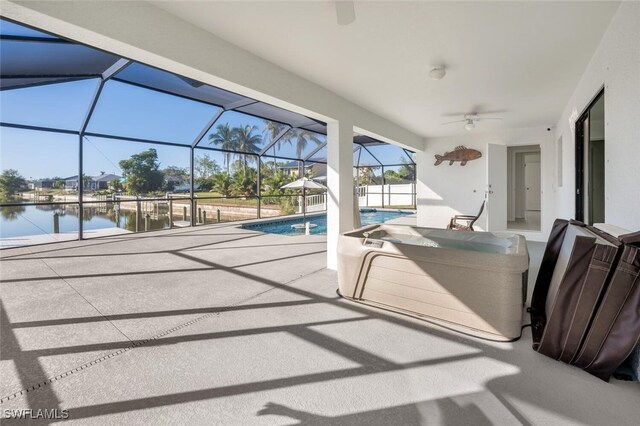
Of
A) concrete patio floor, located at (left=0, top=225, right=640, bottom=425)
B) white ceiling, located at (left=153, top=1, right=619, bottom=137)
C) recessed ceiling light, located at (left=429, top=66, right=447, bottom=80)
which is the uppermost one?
white ceiling, located at (left=153, top=1, right=619, bottom=137)

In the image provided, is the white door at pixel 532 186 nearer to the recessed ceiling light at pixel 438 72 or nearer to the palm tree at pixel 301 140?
the palm tree at pixel 301 140

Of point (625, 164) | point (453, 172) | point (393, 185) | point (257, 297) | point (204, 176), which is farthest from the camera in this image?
point (393, 185)

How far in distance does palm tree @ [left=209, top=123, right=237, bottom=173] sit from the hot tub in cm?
1050

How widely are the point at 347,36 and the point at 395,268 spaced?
2016 mm

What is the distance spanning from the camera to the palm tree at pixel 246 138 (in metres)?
12.9

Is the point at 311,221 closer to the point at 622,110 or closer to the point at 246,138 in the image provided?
the point at 246,138

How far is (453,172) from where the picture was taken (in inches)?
285

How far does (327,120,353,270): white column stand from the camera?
3.99 m

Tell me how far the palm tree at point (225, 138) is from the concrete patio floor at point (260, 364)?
372 inches

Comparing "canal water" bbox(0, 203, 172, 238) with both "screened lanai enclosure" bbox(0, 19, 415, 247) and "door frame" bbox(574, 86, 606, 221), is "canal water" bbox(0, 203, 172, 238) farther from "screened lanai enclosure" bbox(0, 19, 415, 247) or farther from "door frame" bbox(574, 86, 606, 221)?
"door frame" bbox(574, 86, 606, 221)

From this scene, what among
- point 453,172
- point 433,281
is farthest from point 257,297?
point 453,172

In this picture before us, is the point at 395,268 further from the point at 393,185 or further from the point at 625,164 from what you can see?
the point at 393,185

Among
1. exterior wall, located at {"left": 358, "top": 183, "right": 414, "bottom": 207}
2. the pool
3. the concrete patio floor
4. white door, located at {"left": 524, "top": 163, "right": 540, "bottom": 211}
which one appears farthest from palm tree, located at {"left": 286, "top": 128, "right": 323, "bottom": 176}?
the concrete patio floor

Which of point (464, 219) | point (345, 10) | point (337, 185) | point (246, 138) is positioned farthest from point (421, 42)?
point (246, 138)
